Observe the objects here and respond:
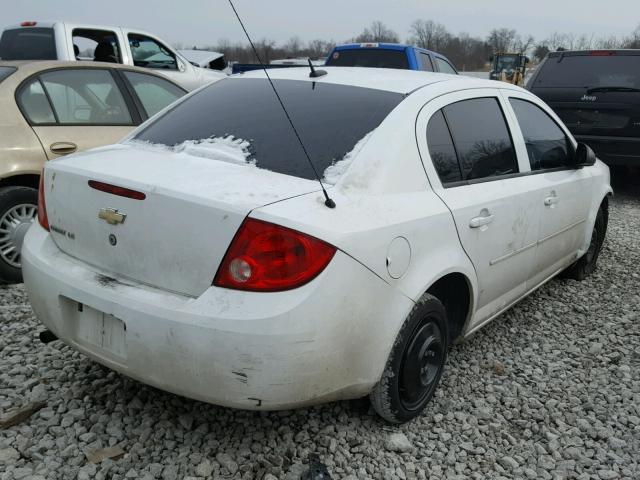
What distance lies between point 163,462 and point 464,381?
1.58 meters

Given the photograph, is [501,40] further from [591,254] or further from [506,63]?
[591,254]

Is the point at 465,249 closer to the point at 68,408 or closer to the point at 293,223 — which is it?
the point at 293,223

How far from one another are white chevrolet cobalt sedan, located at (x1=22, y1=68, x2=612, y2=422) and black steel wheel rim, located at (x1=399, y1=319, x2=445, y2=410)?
0.01 metres

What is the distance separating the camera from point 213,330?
6.52ft

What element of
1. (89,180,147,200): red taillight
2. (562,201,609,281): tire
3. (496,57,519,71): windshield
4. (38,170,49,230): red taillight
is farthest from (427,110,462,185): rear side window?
(496,57,519,71): windshield

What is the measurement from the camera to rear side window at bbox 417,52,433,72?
336 inches

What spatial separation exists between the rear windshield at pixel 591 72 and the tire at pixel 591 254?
3068 mm

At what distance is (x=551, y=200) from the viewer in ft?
11.5

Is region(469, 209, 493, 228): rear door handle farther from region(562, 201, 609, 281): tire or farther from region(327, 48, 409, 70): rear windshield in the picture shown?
region(327, 48, 409, 70): rear windshield

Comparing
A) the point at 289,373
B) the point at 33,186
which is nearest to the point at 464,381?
the point at 289,373

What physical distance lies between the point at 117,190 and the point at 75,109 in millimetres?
2543

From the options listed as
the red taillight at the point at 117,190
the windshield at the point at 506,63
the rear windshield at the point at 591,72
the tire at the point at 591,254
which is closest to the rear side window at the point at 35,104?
the red taillight at the point at 117,190

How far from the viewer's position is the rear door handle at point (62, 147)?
13.4 ft

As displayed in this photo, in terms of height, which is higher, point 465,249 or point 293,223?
point 293,223
